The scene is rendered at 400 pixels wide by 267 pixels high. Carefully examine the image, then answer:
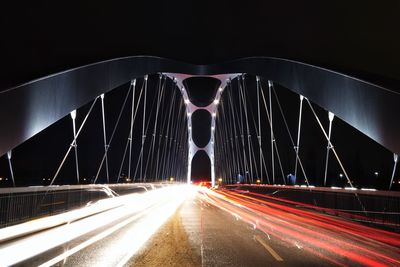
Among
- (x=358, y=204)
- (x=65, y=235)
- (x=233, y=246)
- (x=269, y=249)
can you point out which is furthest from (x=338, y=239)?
(x=65, y=235)

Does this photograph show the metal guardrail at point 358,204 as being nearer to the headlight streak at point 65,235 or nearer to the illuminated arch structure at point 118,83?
the illuminated arch structure at point 118,83

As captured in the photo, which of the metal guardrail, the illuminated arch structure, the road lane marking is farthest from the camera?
the illuminated arch structure

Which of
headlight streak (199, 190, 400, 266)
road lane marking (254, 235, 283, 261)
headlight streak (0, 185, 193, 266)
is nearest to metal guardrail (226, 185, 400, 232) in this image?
headlight streak (199, 190, 400, 266)

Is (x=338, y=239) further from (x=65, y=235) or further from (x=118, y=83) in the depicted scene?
(x=118, y=83)

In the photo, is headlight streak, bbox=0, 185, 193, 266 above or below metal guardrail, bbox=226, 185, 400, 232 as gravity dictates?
below

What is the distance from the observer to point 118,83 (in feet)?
81.4

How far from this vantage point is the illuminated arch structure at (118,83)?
43.0 ft

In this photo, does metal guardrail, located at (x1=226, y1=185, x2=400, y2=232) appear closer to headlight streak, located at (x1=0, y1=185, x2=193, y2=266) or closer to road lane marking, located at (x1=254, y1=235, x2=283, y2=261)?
road lane marking, located at (x1=254, y1=235, x2=283, y2=261)

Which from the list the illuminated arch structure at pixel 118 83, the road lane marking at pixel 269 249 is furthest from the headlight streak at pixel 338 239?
the illuminated arch structure at pixel 118 83

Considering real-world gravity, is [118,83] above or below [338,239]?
above

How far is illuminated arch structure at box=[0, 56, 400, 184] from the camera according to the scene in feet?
43.0

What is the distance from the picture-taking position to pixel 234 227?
12391 millimetres

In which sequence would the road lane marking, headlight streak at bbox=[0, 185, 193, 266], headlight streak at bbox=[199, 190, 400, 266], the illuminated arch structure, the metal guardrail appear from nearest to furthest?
the road lane marking < headlight streak at bbox=[0, 185, 193, 266] < headlight streak at bbox=[199, 190, 400, 266] < the metal guardrail < the illuminated arch structure

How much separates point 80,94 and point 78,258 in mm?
12649
